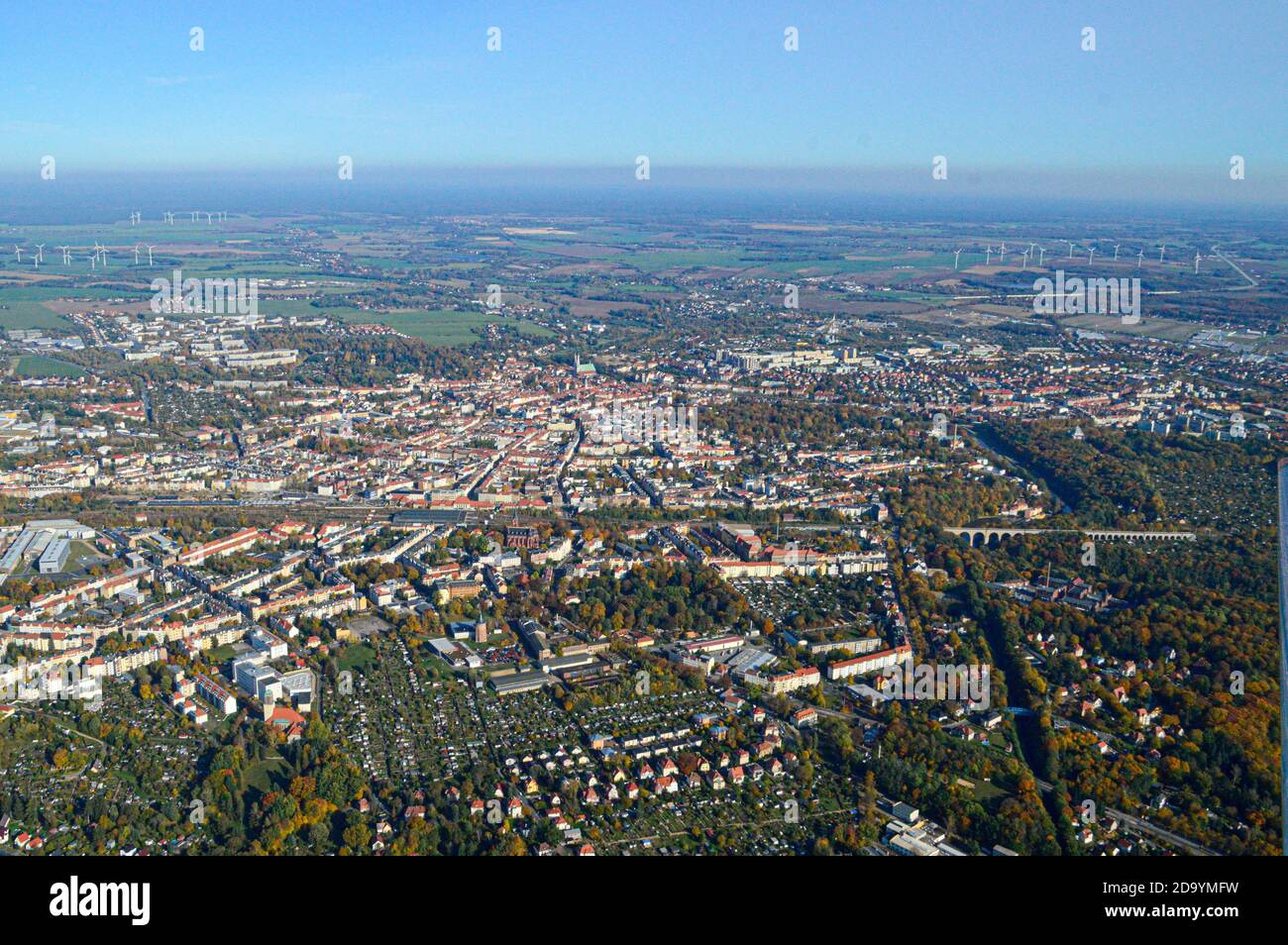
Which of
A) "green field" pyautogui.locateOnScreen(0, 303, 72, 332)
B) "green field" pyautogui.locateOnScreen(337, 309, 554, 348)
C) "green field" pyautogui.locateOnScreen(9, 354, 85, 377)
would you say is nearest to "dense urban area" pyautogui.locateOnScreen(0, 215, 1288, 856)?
"green field" pyautogui.locateOnScreen(9, 354, 85, 377)

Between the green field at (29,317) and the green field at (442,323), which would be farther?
the green field at (442,323)

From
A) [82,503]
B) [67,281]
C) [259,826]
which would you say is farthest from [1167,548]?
[67,281]

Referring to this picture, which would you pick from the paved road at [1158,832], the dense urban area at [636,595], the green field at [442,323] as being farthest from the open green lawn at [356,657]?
the green field at [442,323]

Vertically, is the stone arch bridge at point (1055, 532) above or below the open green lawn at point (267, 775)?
above

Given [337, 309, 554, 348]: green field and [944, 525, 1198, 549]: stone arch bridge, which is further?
[337, 309, 554, 348]: green field

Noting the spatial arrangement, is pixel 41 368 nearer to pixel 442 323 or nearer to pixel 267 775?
pixel 442 323

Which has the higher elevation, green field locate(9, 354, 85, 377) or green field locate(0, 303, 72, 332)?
green field locate(0, 303, 72, 332)

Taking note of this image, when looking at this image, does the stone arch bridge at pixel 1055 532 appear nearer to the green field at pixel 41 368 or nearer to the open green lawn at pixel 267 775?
the open green lawn at pixel 267 775

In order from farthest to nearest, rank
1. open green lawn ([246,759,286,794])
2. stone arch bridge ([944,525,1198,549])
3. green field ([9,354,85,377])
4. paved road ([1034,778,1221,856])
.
A: 1. green field ([9,354,85,377])
2. stone arch bridge ([944,525,1198,549])
3. open green lawn ([246,759,286,794])
4. paved road ([1034,778,1221,856])

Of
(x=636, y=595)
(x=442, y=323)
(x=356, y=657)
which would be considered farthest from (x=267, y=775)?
(x=442, y=323)

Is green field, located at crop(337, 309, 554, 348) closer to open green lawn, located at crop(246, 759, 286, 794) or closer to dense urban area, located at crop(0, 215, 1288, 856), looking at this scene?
dense urban area, located at crop(0, 215, 1288, 856)
